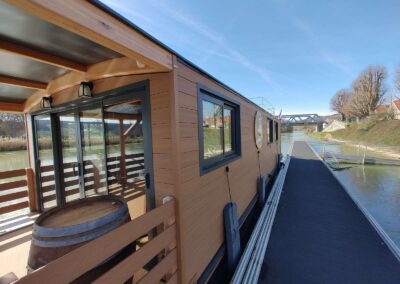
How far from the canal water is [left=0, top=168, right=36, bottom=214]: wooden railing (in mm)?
6653

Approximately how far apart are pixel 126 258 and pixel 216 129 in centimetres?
205

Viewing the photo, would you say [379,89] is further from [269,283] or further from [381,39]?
[269,283]

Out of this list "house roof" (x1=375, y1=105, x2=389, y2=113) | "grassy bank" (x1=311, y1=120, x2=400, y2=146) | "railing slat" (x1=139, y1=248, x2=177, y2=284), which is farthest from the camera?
"house roof" (x1=375, y1=105, x2=389, y2=113)

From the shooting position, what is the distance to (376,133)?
68.5ft

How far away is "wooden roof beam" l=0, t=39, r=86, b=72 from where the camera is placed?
1.54 meters

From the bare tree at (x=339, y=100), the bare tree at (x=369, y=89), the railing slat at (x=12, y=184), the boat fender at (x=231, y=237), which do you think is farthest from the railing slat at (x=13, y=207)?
the bare tree at (x=339, y=100)

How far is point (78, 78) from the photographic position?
2250mm

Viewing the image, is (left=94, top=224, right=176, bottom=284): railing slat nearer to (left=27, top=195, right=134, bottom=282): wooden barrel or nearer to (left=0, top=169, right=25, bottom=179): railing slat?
(left=27, top=195, right=134, bottom=282): wooden barrel

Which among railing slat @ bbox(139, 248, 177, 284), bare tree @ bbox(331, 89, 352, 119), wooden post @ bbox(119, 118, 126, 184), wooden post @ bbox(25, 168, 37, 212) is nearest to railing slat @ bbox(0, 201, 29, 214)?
wooden post @ bbox(25, 168, 37, 212)

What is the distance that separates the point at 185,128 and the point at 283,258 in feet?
8.01

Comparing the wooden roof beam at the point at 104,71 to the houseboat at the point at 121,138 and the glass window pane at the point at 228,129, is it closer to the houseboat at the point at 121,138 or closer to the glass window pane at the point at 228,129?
the houseboat at the point at 121,138

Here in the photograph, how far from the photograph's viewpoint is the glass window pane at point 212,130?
8.18 ft

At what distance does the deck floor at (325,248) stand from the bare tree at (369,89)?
31209 millimetres

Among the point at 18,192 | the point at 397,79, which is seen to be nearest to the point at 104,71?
the point at 18,192
